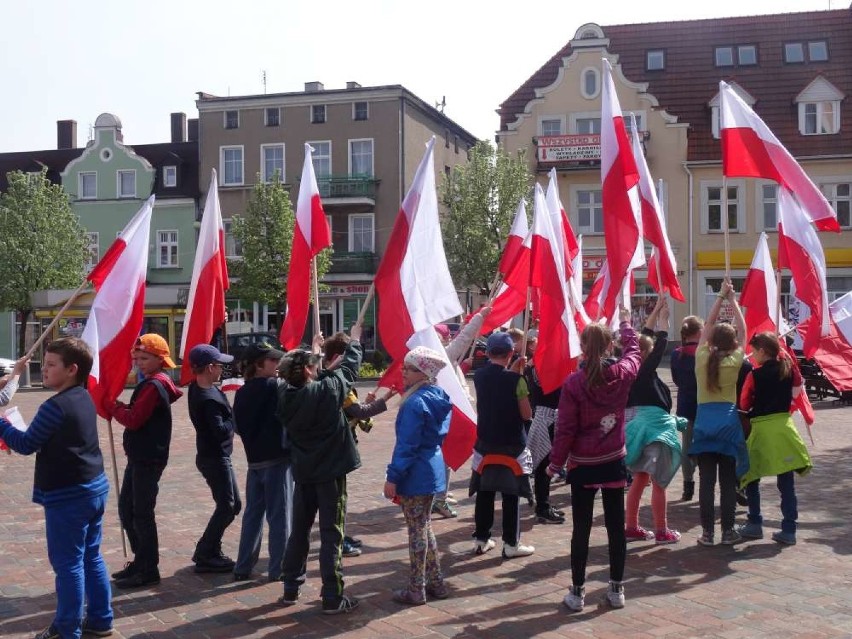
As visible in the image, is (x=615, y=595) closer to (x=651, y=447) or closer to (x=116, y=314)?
(x=651, y=447)

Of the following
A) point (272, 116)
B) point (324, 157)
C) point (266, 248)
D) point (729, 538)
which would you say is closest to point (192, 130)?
point (272, 116)

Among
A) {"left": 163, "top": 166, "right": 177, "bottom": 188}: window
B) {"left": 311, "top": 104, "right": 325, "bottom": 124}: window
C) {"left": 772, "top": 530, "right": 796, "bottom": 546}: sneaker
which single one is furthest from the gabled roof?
{"left": 772, "top": 530, "right": 796, "bottom": 546}: sneaker

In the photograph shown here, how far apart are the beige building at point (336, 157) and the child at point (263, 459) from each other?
3486cm

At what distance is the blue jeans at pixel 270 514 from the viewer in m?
6.74

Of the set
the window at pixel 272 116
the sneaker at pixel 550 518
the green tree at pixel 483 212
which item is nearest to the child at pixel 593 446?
the sneaker at pixel 550 518

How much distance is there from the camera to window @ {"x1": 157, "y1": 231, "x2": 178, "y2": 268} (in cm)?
4575

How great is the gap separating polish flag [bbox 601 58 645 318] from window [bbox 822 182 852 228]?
3276cm

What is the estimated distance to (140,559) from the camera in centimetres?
664

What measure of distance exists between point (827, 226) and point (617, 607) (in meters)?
4.33

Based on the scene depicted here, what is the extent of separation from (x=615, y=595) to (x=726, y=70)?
126 feet

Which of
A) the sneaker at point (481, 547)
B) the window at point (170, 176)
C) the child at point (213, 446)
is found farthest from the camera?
the window at point (170, 176)

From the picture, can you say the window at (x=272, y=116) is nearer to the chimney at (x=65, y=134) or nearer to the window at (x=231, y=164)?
the window at (x=231, y=164)

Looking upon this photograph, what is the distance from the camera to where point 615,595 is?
6.12 metres

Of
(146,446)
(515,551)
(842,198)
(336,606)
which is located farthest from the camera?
(842,198)
